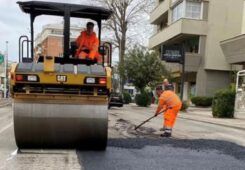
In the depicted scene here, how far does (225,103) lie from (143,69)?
719 inches

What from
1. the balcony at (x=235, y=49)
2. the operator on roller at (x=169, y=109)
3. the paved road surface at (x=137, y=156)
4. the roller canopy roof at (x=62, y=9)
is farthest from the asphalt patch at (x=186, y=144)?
the balcony at (x=235, y=49)

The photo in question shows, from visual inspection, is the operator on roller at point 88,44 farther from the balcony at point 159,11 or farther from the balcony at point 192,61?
the balcony at point 159,11

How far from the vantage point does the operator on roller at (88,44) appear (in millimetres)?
10318

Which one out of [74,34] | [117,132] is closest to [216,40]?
[117,132]

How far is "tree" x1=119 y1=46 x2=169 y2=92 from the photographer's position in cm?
4162

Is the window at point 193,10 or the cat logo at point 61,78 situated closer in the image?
the cat logo at point 61,78

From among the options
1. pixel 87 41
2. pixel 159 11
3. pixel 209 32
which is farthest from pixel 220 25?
pixel 87 41

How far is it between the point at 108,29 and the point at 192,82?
16.4 m

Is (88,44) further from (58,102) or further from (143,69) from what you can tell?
(143,69)

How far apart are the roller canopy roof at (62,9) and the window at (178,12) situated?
31.2m

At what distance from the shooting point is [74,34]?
34.8ft

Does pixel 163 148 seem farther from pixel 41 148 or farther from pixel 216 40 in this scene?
pixel 216 40

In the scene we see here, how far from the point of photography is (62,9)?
32.6ft

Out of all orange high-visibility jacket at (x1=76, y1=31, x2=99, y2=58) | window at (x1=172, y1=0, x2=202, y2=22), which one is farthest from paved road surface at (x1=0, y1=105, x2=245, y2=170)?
window at (x1=172, y1=0, x2=202, y2=22)
